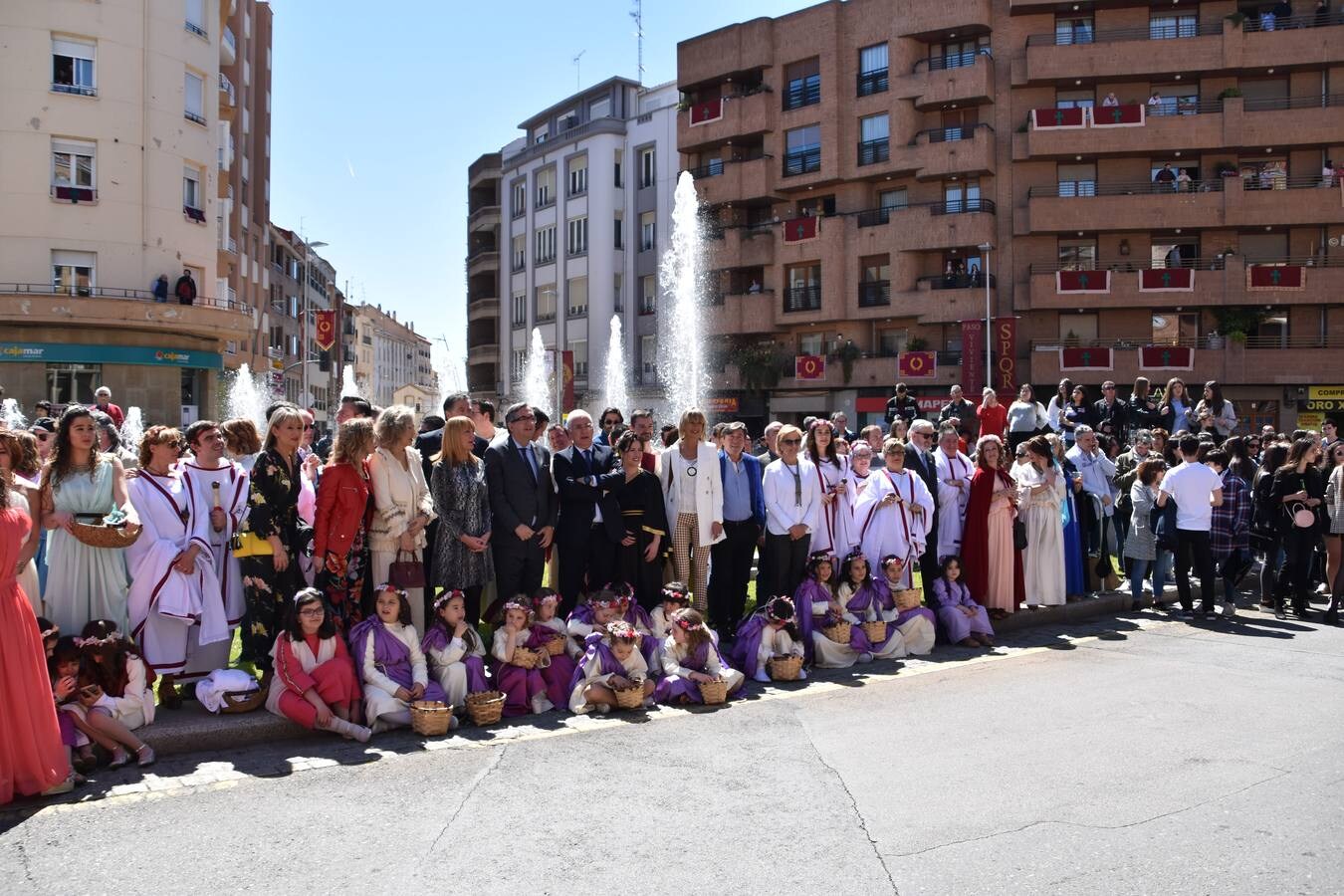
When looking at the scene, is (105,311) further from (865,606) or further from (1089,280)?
(1089,280)

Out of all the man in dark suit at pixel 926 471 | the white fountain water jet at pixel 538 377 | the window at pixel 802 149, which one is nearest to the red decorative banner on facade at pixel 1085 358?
the window at pixel 802 149

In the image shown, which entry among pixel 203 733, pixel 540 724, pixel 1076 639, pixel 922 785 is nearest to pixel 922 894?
pixel 922 785

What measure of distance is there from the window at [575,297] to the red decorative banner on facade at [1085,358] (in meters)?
26.8

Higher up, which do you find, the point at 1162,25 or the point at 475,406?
the point at 1162,25

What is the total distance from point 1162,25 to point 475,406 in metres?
41.6

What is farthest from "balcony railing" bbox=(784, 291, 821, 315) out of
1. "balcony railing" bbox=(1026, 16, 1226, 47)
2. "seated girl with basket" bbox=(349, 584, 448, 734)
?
"seated girl with basket" bbox=(349, 584, 448, 734)

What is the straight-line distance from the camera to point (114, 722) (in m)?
7.04

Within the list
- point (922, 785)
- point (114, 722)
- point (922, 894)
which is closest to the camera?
point (922, 894)

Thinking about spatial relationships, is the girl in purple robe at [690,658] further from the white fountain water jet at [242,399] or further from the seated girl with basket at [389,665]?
the white fountain water jet at [242,399]

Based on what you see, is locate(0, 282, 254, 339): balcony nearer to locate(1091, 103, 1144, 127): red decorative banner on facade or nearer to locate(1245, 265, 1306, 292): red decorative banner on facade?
locate(1091, 103, 1144, 127): red decorative banner on facade

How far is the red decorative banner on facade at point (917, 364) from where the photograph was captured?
4516 centimetres

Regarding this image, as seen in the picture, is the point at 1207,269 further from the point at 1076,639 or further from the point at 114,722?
the point at 114,722

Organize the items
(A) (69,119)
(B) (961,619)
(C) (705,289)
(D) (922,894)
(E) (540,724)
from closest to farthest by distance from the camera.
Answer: (D) (922,894), (E) (540,724), (B) (961,619), (A) (69,119), (C) (705,289)

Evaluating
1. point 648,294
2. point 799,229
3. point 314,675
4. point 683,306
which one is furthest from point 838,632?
point 648,294
